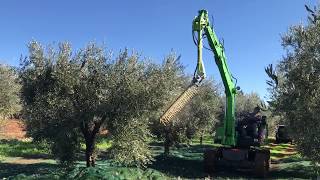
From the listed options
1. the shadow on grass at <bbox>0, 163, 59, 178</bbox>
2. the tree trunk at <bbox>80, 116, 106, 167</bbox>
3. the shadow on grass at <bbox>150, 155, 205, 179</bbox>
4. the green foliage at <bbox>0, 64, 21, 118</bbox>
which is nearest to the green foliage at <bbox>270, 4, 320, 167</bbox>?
the shadow on grass at <bbox>150, 155, 205, 179</bbox>

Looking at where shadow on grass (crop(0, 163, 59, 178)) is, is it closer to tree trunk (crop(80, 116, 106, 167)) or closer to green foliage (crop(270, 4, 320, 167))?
tree trunk (crop(80, 116, 106, 167))

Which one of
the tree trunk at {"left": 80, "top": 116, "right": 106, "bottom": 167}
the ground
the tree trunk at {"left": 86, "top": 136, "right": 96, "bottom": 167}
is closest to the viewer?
the ground

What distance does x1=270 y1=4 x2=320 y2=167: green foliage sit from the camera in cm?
2148

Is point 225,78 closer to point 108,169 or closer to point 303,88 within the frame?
point 303,88

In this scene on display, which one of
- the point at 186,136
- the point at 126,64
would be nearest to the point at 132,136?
the point at 126,64

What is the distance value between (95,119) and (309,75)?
34.9 ft

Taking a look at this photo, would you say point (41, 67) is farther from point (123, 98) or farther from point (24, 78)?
point (123, 98)

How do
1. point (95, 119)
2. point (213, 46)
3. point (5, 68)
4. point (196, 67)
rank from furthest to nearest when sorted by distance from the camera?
point (5, 68) < point (213, 46) < point (95, 119) < point (196, 67)

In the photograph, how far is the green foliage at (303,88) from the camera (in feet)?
70.5

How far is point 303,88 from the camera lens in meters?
22.5

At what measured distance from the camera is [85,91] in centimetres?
2277

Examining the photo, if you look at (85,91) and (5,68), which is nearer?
(85,91)

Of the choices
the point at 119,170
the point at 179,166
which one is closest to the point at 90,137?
the point at 119,170

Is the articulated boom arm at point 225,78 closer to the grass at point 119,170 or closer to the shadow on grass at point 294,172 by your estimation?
the grass at point 119,170
